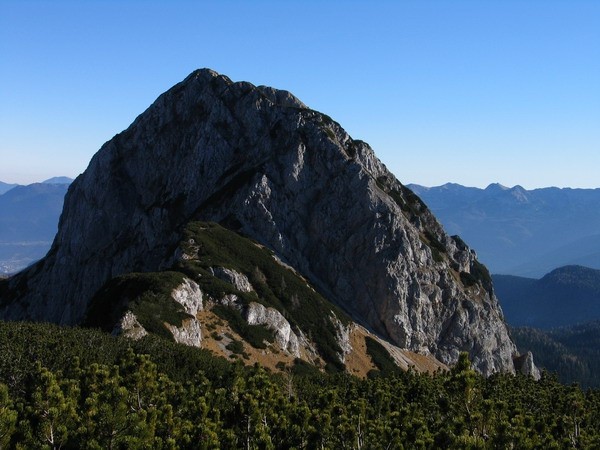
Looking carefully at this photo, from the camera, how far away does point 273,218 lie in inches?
5945

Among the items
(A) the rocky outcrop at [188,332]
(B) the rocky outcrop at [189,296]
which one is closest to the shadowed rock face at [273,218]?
(B) the rocky outcrop at [189,296]

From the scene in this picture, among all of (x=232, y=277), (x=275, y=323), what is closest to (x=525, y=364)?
(x=275, y=323)

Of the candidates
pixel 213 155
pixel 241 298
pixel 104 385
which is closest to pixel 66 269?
pixel 213 155

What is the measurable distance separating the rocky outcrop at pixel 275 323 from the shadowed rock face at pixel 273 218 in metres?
32.5

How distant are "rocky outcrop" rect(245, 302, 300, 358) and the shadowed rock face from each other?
3253 centimetres

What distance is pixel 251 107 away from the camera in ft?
558

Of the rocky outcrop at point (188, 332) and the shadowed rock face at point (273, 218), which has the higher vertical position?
the shadowed rock face at point (273, 218)

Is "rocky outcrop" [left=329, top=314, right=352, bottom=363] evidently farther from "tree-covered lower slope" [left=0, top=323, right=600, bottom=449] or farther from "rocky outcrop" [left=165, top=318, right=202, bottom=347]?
"tree-covered lower slope" [left=0, top=323, right=600, bottom=449]

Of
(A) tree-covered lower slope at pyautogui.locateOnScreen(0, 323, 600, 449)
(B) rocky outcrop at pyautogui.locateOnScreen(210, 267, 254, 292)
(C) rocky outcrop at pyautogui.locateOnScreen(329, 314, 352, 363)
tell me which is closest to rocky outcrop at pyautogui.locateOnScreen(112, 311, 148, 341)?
(A) tree-covered lower slope at pyautogui.locateOnScreen(0, 323, 600, 449)

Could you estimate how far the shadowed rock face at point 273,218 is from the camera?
15088 centimetres

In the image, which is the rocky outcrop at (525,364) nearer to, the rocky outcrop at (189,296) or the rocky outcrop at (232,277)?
the rocky outcrop at (232,277)

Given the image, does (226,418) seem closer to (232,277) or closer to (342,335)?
(232,277)

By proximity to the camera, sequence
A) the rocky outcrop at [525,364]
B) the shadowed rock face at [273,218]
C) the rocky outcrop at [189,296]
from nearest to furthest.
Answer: the rocky outcrop at [189,296] < the shadowed rock face at [273,218] < the rocky outcrop at [525,364]

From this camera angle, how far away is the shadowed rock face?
495 feet
